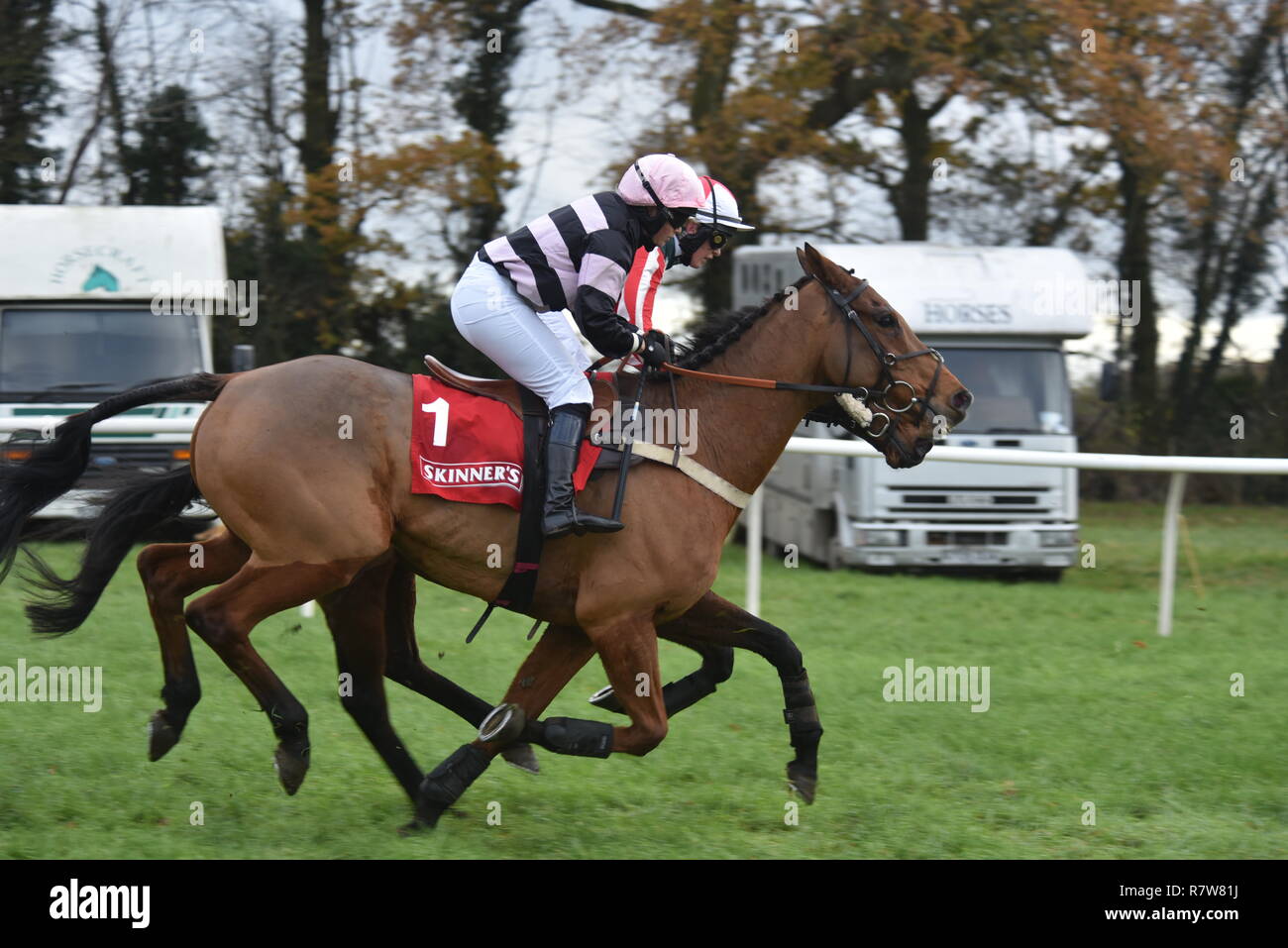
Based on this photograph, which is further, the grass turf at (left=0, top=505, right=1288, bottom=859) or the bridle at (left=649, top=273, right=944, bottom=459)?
the bridle at (left=649, top=273, right=944, bottom=459)

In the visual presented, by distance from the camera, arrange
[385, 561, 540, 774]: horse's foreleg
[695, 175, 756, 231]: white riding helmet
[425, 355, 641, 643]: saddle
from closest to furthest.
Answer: [425, 355, 641, 643]: saddle < [695, 175, 756, 231]: white riding helmet < [385, 561, 540, 774]: horse's foreleg

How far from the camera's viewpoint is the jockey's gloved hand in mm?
→ 4750

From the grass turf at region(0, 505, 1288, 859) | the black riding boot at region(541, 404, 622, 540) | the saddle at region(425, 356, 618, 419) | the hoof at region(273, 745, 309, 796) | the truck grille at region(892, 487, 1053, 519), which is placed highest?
the saddle at region(425, 356, 618, 419)

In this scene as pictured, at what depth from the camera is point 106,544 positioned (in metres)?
5.04

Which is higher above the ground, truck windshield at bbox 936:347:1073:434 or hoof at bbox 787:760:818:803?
truck windshield at bbox 936:347:1073:434

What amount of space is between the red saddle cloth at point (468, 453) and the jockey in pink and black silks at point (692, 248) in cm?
59

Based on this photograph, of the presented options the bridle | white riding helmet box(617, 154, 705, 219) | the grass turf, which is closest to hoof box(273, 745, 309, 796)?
the grass turf

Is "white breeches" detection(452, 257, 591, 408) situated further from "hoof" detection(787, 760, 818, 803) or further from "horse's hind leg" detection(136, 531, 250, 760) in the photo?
"hoof" detection(787, 760, 818, 803)

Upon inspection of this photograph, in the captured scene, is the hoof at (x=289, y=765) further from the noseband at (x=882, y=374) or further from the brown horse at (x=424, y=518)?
the noseband at (x=882, y=374)

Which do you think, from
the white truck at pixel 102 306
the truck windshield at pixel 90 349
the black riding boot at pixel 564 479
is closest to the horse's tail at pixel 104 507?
the black riding boot at pixel 564 479

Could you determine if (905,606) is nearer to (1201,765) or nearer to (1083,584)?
(1083,584)

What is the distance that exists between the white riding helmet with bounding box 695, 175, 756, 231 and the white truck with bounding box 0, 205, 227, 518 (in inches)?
276

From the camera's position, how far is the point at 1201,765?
18.8ft

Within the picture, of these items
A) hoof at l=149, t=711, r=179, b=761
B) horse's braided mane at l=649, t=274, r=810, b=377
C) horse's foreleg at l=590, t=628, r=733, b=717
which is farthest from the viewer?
horse's foreleg at l=590, t=628, r=733, b=717
